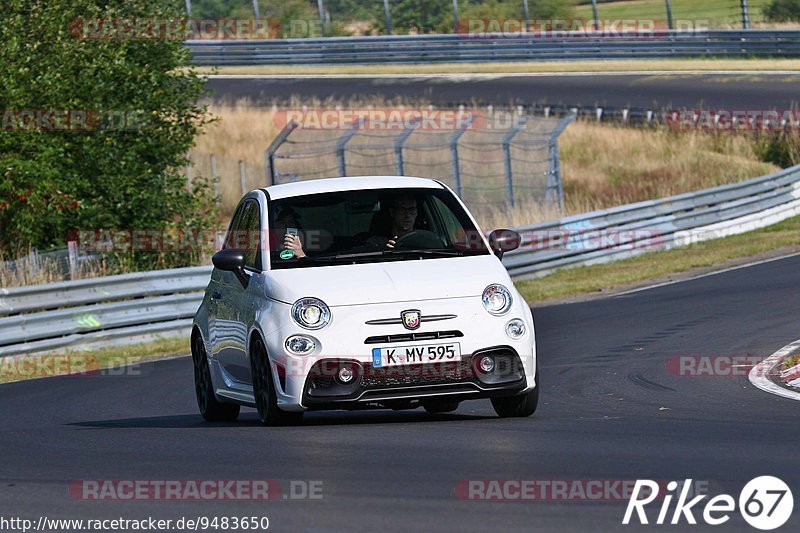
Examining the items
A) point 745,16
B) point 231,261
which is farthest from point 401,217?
point 745,16

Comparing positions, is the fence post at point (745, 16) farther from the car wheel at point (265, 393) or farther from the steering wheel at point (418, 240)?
the car wheel at point (265, 393)

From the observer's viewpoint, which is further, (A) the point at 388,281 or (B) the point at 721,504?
(A) the point at 388,281

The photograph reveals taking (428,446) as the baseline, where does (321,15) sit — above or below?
above

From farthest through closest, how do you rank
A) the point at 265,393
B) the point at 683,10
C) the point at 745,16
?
the point at 683,10 < the point at 745,16 < the point at 265,393

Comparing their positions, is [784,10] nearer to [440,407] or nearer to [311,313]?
[440,407]

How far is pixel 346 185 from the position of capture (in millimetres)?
10523

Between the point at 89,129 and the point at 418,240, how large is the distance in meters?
14.6

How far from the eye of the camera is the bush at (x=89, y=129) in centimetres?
2253

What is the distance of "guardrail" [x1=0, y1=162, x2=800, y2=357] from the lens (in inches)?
718

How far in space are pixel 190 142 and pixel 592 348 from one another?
11983 millimetres

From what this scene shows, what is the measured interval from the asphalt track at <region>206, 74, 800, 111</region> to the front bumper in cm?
3059

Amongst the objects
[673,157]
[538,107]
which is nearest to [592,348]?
[673,157]

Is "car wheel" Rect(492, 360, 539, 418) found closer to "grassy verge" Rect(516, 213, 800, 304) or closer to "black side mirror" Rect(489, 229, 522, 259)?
"black side mirror" Rect(489, 229, 522, 259)

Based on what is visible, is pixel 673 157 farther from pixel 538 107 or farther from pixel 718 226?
pixel 718 226
